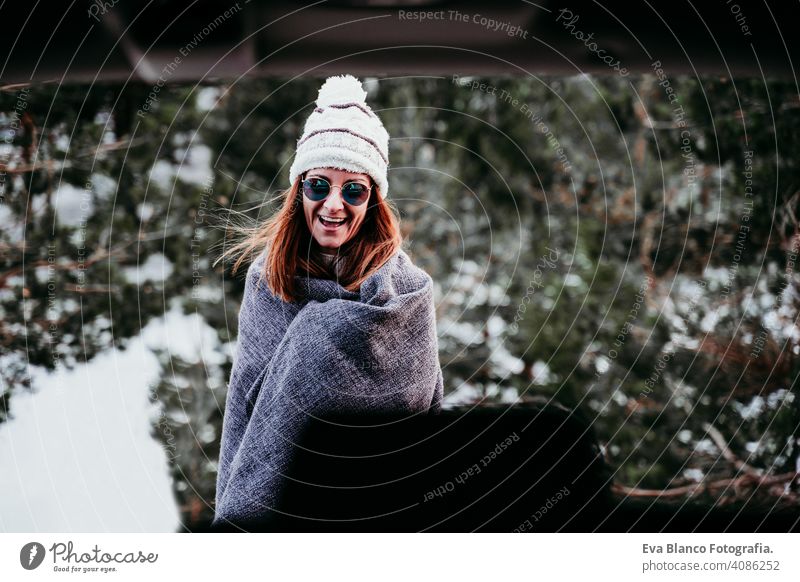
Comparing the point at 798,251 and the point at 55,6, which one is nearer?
the point at 55,6

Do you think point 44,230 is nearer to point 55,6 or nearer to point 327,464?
point 55,6

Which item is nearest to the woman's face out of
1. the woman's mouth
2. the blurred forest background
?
the woman's mouth

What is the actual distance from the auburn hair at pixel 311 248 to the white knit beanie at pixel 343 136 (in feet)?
0.14

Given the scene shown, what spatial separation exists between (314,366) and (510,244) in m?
2.11

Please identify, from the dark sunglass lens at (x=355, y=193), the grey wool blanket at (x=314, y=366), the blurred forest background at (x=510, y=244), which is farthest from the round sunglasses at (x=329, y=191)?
the blurred forest background at (x=510, y=244)

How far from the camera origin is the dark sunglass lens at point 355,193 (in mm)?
1354

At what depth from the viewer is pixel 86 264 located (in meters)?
2.74

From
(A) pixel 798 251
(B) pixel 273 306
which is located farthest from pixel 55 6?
(A) pixel 798 251

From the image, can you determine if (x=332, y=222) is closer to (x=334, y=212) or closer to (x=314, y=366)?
(x=334, y=212)

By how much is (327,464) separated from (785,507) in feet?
2.96

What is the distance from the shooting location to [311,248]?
1383mm

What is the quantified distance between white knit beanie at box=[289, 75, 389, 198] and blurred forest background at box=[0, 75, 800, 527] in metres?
0.95

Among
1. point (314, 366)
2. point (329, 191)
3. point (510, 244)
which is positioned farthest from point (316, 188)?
point (510, 244)

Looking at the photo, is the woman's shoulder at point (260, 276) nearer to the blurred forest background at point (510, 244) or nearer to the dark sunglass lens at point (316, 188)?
the dark sunglass lens at point (316, 188)
